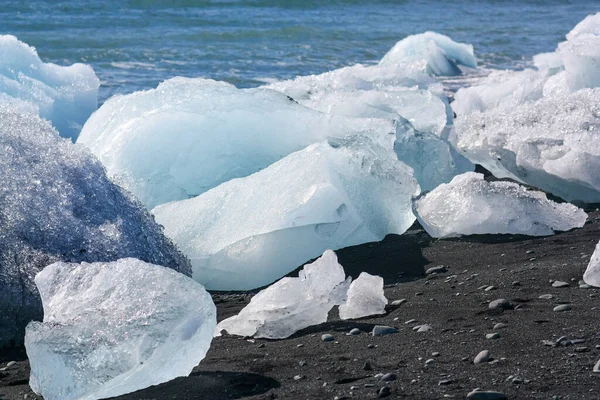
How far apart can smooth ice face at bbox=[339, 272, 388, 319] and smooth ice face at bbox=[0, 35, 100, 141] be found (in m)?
4.32

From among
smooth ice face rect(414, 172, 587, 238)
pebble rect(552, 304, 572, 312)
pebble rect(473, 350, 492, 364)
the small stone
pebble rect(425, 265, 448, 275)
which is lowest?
pebble rect(425, 265, 448, 275)

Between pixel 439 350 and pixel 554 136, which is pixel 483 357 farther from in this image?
pixel 554 136

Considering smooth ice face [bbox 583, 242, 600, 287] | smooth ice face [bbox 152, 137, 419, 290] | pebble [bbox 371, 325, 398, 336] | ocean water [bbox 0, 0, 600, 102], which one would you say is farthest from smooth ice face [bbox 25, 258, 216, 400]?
ocean water [bbox 0, 0, 600, 102]

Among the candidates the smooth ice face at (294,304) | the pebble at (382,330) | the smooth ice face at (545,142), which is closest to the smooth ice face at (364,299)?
the smooth ice face at (294,304)

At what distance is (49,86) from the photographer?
764 centimetres

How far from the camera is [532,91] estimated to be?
7914 mm

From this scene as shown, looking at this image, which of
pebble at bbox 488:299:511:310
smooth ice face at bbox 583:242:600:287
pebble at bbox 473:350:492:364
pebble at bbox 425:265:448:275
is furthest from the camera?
pebble at bbox 425:265:448:275

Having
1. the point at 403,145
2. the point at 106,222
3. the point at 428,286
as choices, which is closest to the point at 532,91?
the point at 403,145

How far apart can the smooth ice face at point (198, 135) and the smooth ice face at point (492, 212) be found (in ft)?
2.54

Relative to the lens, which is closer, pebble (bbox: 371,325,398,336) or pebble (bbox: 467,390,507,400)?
pebble (bbox: 467,390,507,400)

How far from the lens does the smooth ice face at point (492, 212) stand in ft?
15.0

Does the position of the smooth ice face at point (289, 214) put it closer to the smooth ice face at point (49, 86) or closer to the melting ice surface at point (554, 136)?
the melting ice surface at point (554, 136)

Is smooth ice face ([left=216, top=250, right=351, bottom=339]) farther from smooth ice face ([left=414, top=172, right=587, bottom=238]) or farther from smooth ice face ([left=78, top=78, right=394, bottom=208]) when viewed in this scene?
smooth ice face ([left=78, top=78, right=394, bottom=208])

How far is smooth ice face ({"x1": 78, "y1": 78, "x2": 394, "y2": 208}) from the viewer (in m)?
5.29
